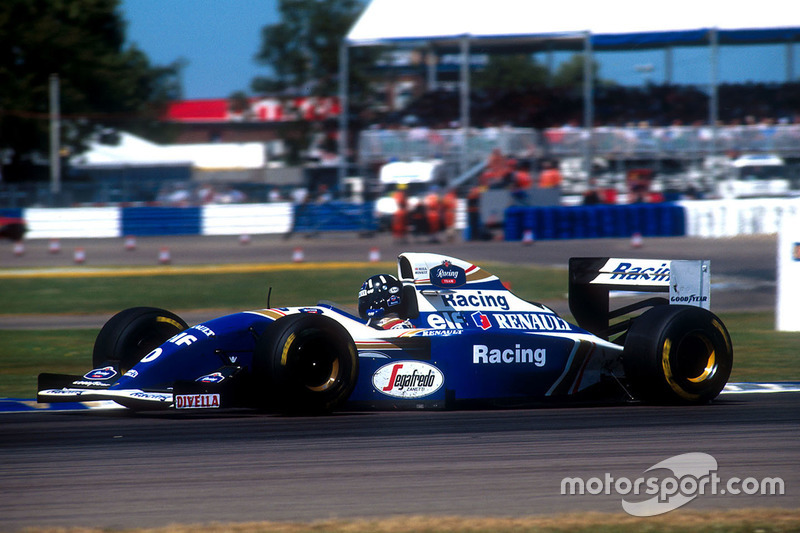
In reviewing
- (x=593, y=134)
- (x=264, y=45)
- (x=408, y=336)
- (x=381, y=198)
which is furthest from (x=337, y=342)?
(x=264, y=45)

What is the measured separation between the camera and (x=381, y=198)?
31062mm

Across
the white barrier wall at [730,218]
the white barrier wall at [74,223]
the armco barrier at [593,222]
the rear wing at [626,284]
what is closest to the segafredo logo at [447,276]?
the rear wing at [626,284]

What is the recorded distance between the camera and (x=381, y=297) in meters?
7.64

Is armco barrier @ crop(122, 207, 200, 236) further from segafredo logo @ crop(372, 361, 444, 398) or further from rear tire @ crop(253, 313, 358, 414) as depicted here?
rear tire @ crop(253, 313, 358, 414)

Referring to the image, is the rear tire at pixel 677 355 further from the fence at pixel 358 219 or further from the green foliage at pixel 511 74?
the green foliage at pixel 511 74

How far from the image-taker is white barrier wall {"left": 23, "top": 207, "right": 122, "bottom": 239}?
31.9m

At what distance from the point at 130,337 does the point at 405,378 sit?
1.96 m

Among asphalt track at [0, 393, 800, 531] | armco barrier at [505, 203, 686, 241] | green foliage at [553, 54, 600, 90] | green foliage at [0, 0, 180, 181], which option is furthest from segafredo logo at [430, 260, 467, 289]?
green foliage at [0, 0, 180, 181]

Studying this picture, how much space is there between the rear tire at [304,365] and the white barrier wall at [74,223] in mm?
26188

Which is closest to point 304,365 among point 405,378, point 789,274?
point 405,378

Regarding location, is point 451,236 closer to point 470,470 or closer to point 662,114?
point 662,114

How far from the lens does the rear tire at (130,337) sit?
7537 millimetres

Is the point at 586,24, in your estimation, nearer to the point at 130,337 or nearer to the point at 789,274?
the point at 789,274

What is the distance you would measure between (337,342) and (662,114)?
98.7ft
